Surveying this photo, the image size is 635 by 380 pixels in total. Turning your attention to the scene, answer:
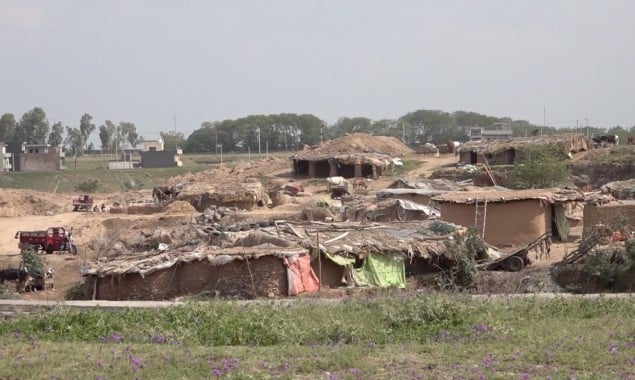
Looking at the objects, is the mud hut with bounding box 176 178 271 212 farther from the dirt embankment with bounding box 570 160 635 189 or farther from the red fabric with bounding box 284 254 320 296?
the red fabric with bounding box 284 254 320 296

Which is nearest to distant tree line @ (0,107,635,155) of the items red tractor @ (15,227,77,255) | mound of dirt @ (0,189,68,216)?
mound of dirt @ (0,189,68,216)

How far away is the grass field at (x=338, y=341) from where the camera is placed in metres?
7.13

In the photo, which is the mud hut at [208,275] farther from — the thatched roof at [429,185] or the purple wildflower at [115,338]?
the thatched roof at [429,185]

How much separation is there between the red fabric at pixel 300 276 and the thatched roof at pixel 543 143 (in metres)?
29.2

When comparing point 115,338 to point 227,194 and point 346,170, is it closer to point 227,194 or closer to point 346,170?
point 227,194

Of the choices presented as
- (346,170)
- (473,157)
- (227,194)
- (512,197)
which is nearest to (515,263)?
(512,197)

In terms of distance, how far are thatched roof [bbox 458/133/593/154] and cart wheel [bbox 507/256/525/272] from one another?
86.9 ft

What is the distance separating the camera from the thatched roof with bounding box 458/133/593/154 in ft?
140

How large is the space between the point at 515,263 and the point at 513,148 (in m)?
28.2

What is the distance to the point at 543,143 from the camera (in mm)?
42344

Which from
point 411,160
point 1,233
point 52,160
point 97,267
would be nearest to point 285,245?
point 97,267

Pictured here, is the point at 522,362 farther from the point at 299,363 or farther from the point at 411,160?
the point at 411,160

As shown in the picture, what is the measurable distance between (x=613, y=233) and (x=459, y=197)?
15.5 feet

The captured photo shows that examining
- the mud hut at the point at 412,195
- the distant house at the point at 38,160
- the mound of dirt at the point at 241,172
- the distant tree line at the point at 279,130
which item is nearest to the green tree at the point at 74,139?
the distant tree line at the point at 279,130
